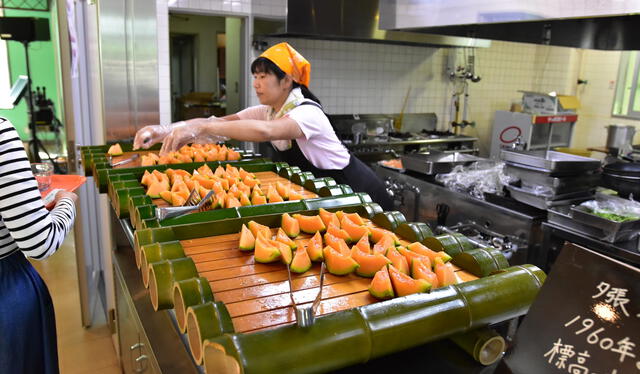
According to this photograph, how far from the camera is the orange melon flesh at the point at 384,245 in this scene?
49.8 inches

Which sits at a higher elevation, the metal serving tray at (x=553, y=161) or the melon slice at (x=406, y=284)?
the metal serving tray at (x=553, y=161)

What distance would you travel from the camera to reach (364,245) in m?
1.29

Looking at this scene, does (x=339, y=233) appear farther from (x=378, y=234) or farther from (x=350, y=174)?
(x=350, y=174)

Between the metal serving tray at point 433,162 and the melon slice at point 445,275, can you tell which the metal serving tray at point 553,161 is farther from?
the melon slice at point 445,275

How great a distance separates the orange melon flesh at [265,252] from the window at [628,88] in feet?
23.0

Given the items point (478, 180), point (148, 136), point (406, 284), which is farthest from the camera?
point (478, 180)

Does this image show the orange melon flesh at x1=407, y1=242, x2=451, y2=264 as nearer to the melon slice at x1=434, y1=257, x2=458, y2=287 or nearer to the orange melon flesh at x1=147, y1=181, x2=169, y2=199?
the melon slice at x1=434, y1=257, x2=458, y2=287

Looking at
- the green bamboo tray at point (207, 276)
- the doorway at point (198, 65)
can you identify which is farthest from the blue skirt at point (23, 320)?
the doorway at point (198, 65)

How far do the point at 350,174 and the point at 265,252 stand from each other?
1463 millimetres

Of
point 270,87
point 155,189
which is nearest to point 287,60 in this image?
point 270,87

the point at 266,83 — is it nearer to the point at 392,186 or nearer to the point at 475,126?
the point at 392,186

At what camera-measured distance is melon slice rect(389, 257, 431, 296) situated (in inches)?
40.8

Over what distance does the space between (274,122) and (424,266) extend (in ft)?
4.13

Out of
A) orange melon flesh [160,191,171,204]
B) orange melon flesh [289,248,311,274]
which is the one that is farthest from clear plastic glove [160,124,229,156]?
orange melon flesh [289,248,311,274]
